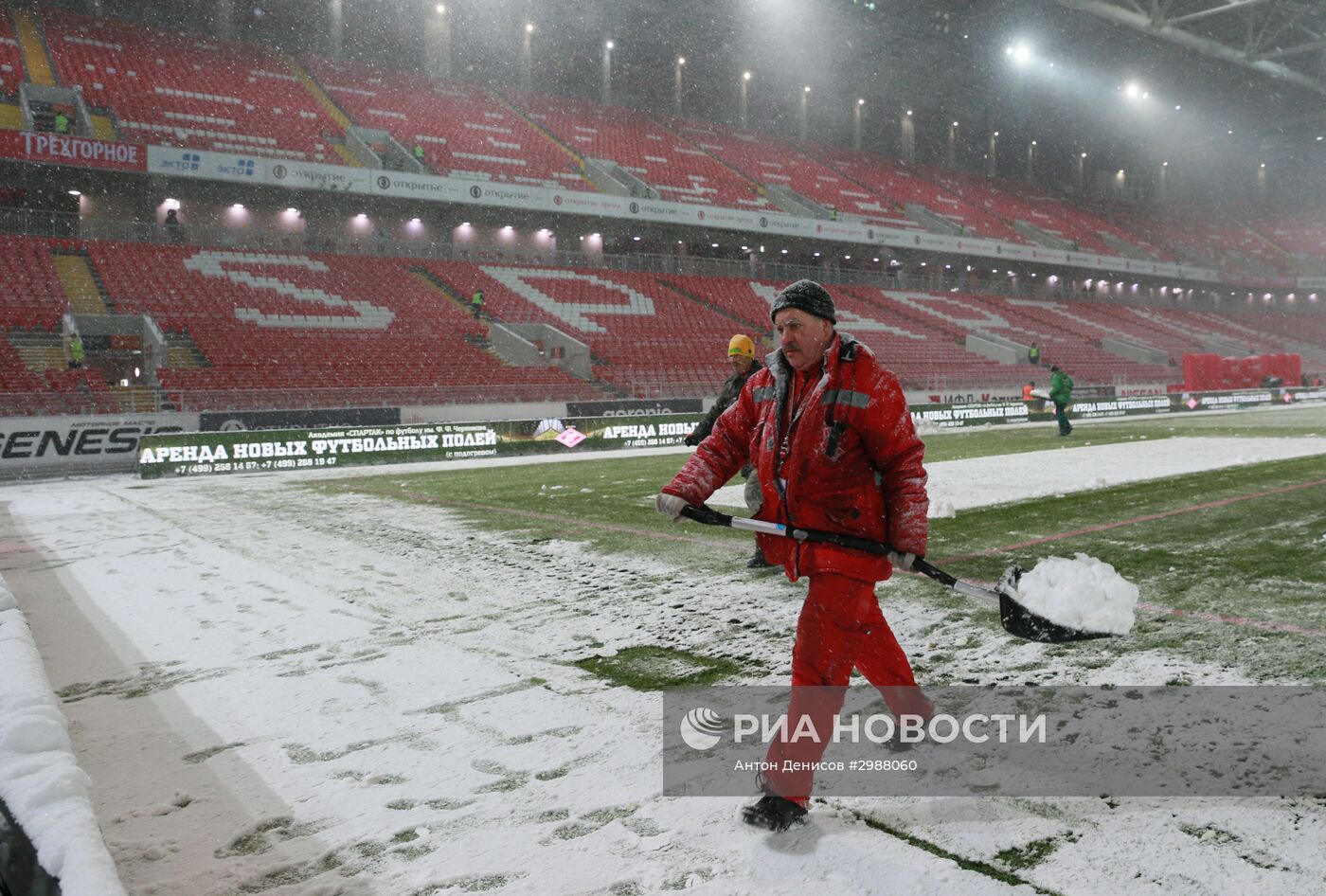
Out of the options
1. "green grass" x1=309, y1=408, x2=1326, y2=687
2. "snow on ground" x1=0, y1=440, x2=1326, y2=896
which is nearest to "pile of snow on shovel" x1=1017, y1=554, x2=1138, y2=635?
"snow on ground" x1=0, y1=440, x2=1326, y2=896

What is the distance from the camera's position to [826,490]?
289cm

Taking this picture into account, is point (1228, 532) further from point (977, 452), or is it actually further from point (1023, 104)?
point (1023, 104)

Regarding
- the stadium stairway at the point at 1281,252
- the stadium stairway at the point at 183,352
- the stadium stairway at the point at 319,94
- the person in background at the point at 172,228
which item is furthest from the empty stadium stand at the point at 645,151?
the stadium stairway at the point at 1281,252

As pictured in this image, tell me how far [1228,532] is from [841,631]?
630 centimetres

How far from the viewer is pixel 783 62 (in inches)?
1908

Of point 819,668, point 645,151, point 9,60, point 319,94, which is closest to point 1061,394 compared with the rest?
point 819,668

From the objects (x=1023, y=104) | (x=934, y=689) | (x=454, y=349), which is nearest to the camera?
(x=934, y=689)

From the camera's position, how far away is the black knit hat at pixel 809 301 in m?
2.94

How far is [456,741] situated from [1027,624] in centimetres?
240

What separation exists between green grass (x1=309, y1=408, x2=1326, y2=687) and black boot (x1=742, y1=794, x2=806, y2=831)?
150 centimetres

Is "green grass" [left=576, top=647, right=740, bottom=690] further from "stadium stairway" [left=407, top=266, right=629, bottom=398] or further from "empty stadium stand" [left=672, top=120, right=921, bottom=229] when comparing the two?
"empty stadium stand" [left=672, top=120, right=921, bottom=229]

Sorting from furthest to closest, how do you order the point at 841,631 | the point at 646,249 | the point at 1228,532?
the point at 646,249 → the point at 1228,532 → the point at 841,631

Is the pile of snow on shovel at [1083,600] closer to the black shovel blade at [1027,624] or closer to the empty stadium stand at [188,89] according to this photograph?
the black shovel blade at [1027,624]

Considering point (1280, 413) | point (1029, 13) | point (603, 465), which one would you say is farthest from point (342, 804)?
point (1029, 13)
